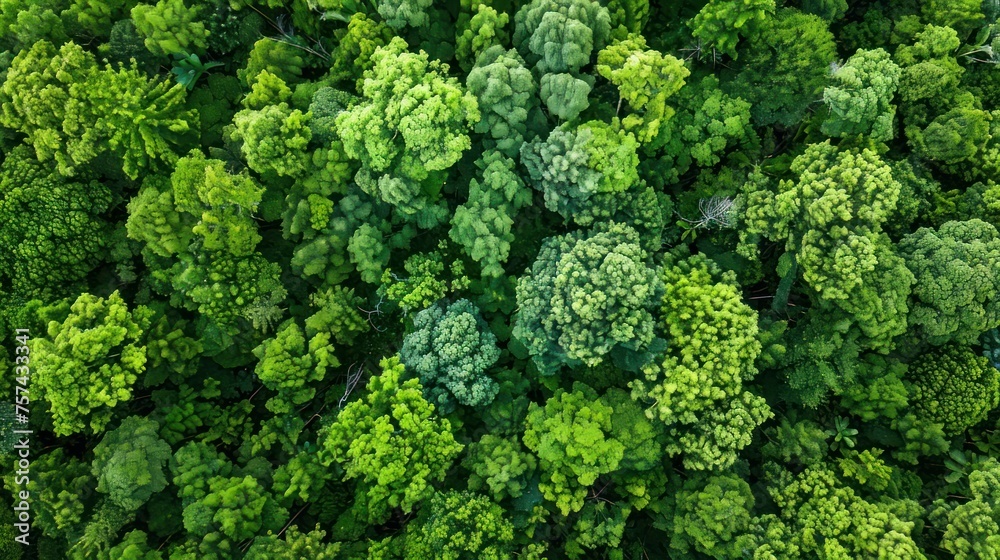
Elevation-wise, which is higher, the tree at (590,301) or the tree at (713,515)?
the tree at (590,301)

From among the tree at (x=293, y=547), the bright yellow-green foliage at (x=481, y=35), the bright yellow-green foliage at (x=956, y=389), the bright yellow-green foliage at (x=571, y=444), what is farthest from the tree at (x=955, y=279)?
the tree at (x=293, y=547)

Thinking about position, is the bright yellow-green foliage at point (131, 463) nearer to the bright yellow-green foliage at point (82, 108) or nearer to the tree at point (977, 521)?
the bright yellow-green foliage at point (82, 108)

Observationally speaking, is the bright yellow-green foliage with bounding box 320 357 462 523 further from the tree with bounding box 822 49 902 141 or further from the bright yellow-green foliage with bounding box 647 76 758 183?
the tree with bounding box 822 49 902 141

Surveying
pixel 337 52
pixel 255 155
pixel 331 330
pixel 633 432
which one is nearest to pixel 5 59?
pixel 255 155

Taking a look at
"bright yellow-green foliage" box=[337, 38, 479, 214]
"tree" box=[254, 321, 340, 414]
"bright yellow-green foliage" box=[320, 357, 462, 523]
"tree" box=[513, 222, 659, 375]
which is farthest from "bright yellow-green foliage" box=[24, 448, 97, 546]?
"tree" box=[513, 222, 659, 375]

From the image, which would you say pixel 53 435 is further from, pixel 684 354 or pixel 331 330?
pixel 684 354

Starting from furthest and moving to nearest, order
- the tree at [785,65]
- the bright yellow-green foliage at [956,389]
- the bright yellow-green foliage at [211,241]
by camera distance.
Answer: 1. the tree at [785,65]
2. the bright yellow-green foliage at [211,241]
3. the bright yellow-green foliage at [956,389]
